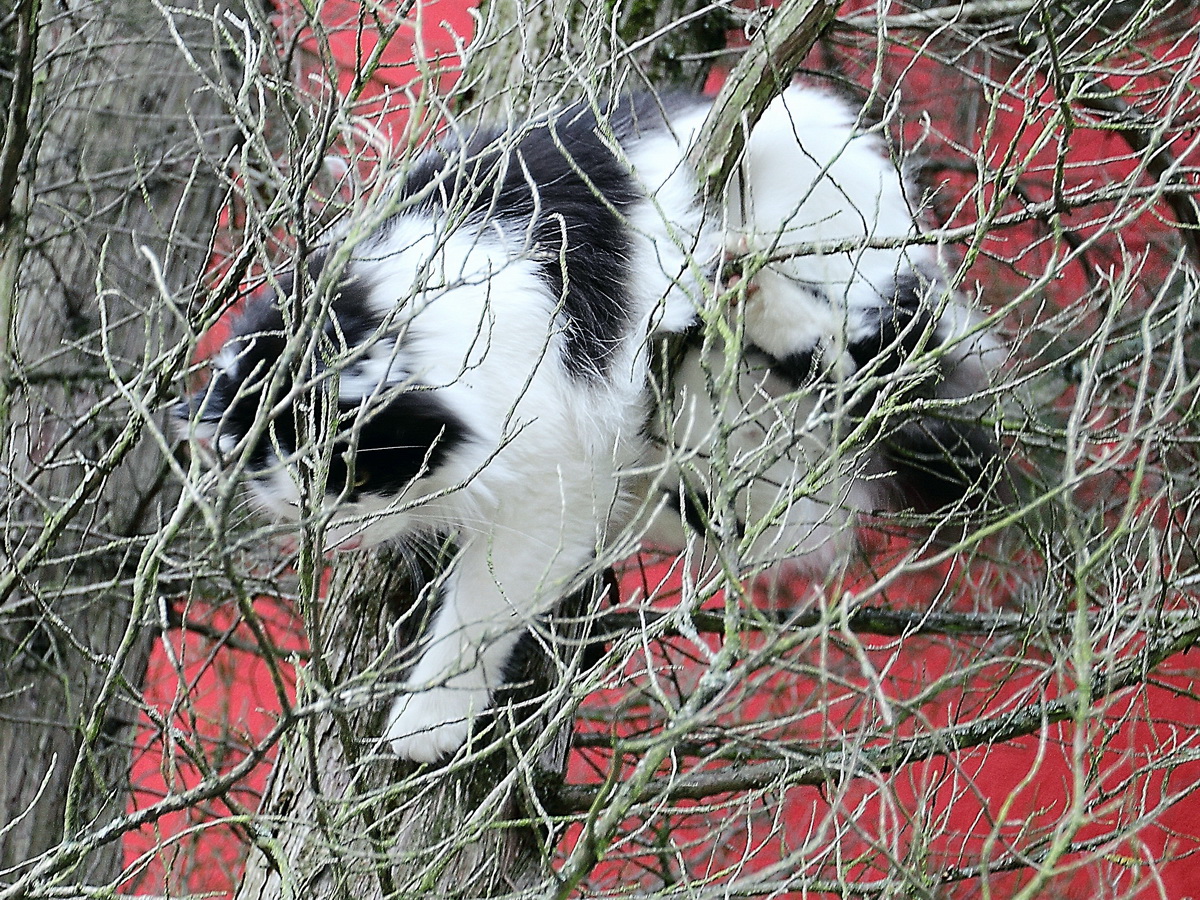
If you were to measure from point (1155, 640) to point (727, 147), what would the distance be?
3.43 feet

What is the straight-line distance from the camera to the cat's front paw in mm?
2059

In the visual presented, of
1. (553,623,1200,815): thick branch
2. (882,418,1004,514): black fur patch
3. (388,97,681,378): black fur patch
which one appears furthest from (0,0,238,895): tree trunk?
(882,418,1004,514): black fur patch

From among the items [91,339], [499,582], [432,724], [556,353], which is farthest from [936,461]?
[91,339]

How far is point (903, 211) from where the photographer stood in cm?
253

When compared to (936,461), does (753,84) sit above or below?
above

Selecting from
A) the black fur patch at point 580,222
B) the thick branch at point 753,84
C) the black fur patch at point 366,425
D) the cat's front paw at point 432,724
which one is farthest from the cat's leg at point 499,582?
the thick branch at point 753,84

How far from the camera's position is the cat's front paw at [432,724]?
2.06 metres

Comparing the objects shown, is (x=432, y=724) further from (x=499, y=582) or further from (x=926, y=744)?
(x=926, y=744)

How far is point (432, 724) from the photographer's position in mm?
2053

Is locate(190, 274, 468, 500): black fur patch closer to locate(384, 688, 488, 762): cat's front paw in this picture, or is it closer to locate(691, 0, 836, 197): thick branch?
locate(384, 688, 488, 762): cat's front paw

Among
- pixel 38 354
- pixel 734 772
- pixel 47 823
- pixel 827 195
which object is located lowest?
pixel 47 823

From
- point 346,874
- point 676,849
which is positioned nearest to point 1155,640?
point 676,849

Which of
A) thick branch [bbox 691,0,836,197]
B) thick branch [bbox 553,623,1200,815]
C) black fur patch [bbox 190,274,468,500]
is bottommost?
thick branch [bbox 553,623,1200,815]

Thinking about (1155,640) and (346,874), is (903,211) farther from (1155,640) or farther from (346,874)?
(346,874)
